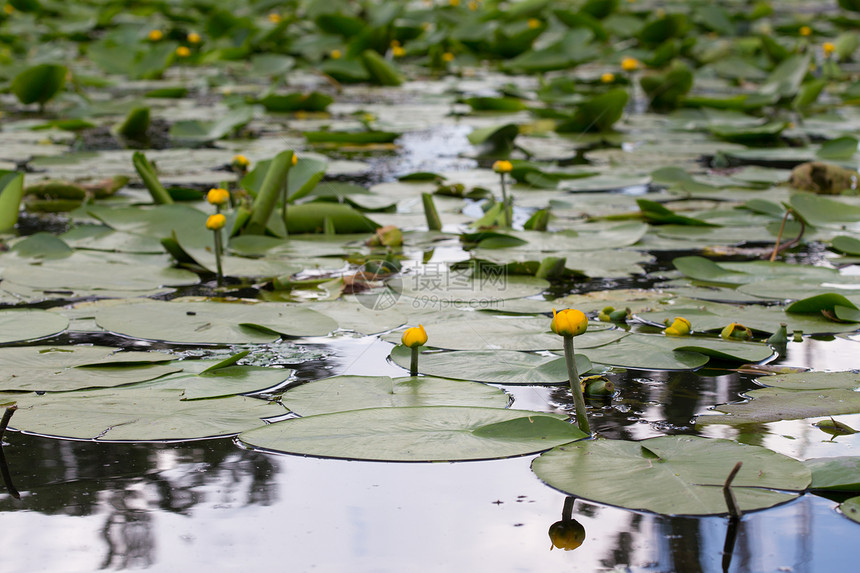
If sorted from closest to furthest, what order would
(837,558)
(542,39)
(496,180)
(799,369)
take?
(837,558), (799,369), (496,180), (542,39)

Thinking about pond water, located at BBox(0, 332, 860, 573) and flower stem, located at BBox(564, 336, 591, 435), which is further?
flower stem, located at BBox(564, 336, 591, 435)

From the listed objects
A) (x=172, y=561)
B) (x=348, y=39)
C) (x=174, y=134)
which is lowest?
(x=172, y=561)

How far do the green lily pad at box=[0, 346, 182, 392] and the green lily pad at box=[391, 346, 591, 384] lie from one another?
37 cm

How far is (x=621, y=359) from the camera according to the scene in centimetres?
139

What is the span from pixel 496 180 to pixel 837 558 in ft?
6.73

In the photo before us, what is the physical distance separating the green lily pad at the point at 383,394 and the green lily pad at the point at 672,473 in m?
0.19

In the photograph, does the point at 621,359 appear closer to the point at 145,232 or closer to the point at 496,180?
the point at 145,232

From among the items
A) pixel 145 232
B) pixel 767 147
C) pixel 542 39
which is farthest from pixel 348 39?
pixel 145 232

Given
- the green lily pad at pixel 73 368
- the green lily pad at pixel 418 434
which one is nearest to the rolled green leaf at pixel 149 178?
the green lily pad at pixel 73 368

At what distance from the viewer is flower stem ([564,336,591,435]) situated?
104 cm

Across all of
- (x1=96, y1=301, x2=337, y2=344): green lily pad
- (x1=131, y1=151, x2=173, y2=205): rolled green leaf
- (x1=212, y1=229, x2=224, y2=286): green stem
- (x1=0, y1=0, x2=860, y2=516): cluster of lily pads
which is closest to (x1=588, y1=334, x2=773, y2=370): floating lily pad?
(x1=0, y1=0, x2=860, y2=516): cluster of lily pads

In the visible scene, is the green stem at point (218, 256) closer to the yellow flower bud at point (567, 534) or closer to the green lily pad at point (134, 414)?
the green lily pad at point (134, 414)

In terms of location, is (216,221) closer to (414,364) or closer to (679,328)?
(414,364)

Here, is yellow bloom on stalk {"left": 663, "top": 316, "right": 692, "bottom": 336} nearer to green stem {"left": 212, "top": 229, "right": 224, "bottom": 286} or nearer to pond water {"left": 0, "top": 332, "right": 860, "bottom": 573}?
pond water {"left": 0, "top": 332, "right": 860, "bottom": 573}
